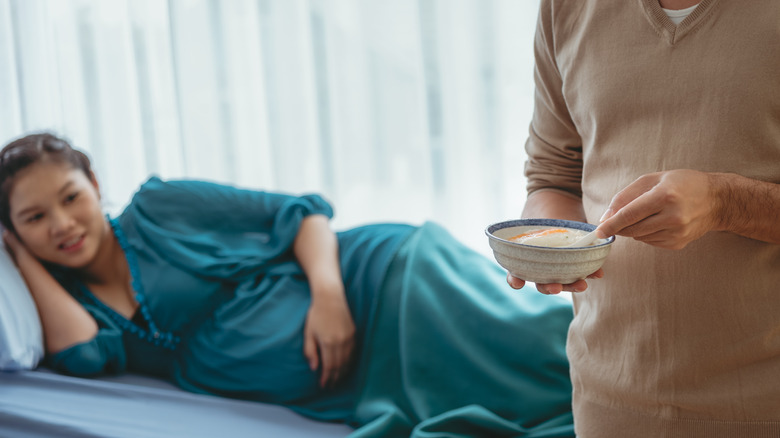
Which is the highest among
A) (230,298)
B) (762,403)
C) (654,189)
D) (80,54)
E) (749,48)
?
(80,54)

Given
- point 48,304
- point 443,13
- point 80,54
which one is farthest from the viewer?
point 80,54

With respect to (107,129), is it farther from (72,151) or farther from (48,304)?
(48,304)

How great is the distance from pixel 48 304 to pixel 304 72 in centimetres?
133

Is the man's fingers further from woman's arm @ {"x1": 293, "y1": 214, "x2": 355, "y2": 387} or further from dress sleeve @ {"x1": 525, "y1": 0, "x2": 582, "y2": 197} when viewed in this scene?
woman's arm @ {"x1": 293, "y1": 214, "x2": 355, "y2": 387}

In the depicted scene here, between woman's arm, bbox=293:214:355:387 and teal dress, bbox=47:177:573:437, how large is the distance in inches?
1.6

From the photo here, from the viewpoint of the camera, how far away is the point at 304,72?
254 cm

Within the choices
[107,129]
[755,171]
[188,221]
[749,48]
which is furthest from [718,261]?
[107,129]

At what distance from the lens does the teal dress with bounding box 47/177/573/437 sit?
1432 mm

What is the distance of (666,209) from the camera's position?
649 millimetres

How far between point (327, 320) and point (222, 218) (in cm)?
57

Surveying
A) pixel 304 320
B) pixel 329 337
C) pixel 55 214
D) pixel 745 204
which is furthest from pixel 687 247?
pixel 55 214

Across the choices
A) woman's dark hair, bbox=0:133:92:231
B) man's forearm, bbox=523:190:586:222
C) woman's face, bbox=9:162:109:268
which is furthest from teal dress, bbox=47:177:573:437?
man's forearm, bbox=523:190:586:222

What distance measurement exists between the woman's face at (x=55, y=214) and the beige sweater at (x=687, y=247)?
1.45m

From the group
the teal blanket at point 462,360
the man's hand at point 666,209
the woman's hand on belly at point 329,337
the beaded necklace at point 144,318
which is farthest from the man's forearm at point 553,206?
the beaded necklace at point 144,318
